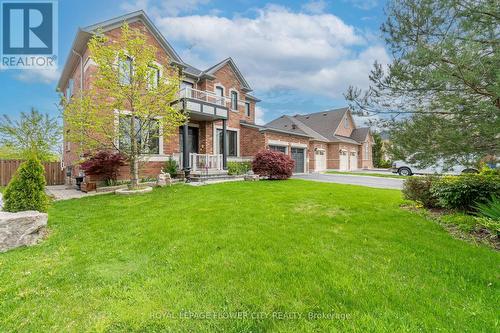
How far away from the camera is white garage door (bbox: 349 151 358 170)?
1175 inches

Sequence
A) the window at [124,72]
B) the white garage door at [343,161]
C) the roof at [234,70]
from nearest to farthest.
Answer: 1. the window at [124,72]
2. the roof at [234,70]
3. the white garage door at [343,161]

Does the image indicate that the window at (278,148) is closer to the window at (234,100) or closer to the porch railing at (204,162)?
the window at (234,100)

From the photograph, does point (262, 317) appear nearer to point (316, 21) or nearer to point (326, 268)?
point (326, 268)

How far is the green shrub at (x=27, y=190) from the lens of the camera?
502 centimetres

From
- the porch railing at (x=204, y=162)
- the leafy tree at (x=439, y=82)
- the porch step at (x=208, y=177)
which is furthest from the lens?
the porch railing at (x=204, y=162)

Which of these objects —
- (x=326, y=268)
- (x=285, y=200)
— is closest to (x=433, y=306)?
(x=326, y=268)

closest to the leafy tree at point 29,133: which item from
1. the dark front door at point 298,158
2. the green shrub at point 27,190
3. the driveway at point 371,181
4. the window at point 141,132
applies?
the window at point 141,132

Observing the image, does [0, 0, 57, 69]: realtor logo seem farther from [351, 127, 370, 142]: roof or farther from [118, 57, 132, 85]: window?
[351, 127, 370, 142]: roof

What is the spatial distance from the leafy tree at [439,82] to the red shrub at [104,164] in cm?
1054

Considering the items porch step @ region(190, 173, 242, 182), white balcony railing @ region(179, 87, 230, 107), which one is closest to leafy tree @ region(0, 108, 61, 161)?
white balcony railing @ region(179, 87, 230, 107)

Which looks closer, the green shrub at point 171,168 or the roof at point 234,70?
the green shrub at point 171,168

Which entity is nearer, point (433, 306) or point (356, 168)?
point (433, 306)

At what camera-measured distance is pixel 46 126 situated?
42.7ft

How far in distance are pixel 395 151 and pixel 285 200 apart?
141 inches
